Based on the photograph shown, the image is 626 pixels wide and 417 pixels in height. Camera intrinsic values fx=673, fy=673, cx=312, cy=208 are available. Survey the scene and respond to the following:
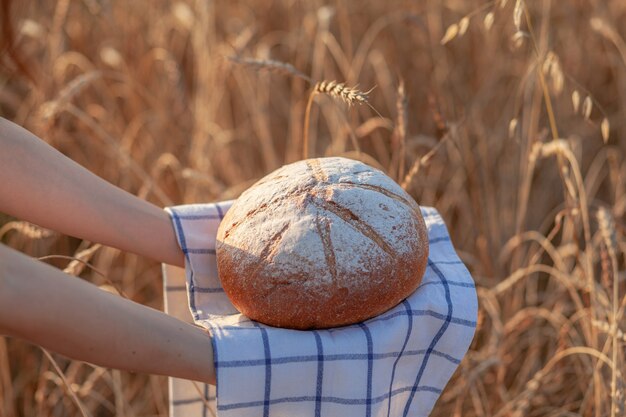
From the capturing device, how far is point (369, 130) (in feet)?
5.71

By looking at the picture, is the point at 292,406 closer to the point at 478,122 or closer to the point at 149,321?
the point at 149,321

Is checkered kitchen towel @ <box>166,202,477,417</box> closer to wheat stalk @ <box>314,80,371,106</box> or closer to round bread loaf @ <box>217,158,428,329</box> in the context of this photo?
round bread loaf @ <box>217,158,428,329</box>

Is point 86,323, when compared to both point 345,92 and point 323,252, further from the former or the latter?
point 345,92

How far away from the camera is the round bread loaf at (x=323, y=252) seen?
0.97m

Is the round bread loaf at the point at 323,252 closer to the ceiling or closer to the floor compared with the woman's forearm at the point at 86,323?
closer to the ceiling

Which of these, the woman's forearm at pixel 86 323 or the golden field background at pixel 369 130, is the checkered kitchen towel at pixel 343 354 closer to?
the woman's forearm at pixel 86 323

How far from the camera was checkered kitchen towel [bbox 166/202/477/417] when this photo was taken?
937mm

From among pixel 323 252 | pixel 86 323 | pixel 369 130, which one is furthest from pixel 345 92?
pixel 369 130

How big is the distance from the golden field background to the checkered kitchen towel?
1.36 ft

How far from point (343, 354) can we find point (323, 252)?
15 centimetres

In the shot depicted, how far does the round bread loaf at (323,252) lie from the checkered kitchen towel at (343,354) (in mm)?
32

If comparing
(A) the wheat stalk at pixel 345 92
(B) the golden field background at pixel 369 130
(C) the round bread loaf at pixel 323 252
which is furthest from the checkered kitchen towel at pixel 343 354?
(B) the golden field background at pixel 369 130

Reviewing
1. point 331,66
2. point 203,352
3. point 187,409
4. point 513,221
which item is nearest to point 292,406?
point 203,352

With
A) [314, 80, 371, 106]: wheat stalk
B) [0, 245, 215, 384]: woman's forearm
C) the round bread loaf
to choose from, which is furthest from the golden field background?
[0, 245, 215, 384]: woman's forearm
